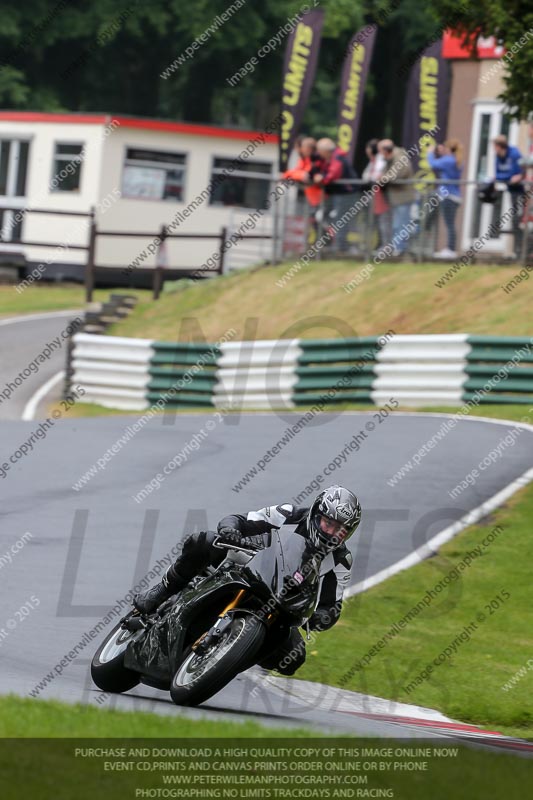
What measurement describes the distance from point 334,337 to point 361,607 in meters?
11.7

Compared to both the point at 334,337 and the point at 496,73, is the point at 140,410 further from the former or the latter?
the point at 496,73

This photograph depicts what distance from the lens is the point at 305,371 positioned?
20656 mm

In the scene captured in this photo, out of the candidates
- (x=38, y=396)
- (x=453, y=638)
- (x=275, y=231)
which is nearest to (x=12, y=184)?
(x=275, y=231)

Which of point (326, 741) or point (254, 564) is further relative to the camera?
point (254, 564)

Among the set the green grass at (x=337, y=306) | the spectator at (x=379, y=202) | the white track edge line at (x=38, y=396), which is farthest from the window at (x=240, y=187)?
the spectator at (x=379, y=202)

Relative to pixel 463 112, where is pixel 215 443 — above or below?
below

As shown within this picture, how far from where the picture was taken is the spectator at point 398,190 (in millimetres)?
22750

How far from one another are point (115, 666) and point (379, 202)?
16.0m

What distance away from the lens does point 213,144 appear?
37.7 meters

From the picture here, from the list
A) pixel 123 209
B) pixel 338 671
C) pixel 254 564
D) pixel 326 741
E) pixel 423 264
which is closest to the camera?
pixel 326 741

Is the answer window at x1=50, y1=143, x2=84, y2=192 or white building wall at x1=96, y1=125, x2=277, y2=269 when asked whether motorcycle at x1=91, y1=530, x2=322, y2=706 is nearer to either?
white building wall at x1=96, y1=125, x2=277, y2=269

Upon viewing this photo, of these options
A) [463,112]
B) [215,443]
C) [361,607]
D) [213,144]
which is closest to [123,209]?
[213,144]

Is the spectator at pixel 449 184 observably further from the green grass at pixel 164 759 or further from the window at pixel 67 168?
the green grass at pixel 164 759

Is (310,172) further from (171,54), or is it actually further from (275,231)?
(171,54)
